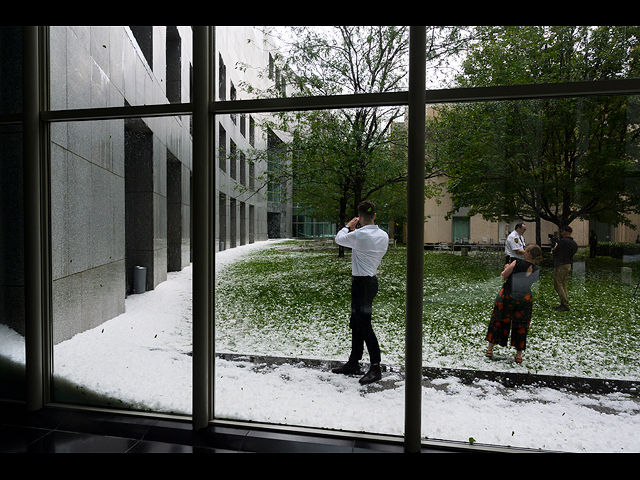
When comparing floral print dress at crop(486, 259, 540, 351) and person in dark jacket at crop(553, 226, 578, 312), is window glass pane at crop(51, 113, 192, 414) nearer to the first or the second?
floral print dress at crop(486, 259, 540, 351)

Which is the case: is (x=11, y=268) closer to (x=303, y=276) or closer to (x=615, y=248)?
(x=303, y=276)

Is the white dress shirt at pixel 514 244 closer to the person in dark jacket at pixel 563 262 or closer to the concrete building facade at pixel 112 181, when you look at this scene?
the person in dark jacket at pixel 563 262

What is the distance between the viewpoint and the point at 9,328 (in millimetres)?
3658

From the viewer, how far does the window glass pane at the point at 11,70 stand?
141 inches

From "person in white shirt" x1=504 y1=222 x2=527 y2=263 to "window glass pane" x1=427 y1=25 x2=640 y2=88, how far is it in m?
1.08

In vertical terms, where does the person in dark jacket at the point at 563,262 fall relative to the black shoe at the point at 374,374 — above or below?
above

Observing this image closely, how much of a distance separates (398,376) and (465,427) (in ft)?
1.94

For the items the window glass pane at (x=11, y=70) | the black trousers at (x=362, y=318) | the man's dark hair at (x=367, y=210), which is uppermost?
the window glass pane at (x=11, y=70)

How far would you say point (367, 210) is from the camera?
3.13 meters

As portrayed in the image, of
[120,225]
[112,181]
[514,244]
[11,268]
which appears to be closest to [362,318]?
[514,244]

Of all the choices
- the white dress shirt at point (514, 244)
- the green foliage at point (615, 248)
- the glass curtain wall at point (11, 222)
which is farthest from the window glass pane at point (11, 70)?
the green foliage at point (615, 248)

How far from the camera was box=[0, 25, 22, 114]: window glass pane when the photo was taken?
11.7ft

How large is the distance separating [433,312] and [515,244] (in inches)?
31.5

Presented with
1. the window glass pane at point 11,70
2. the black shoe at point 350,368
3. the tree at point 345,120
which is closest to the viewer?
the tree at point 345,120
